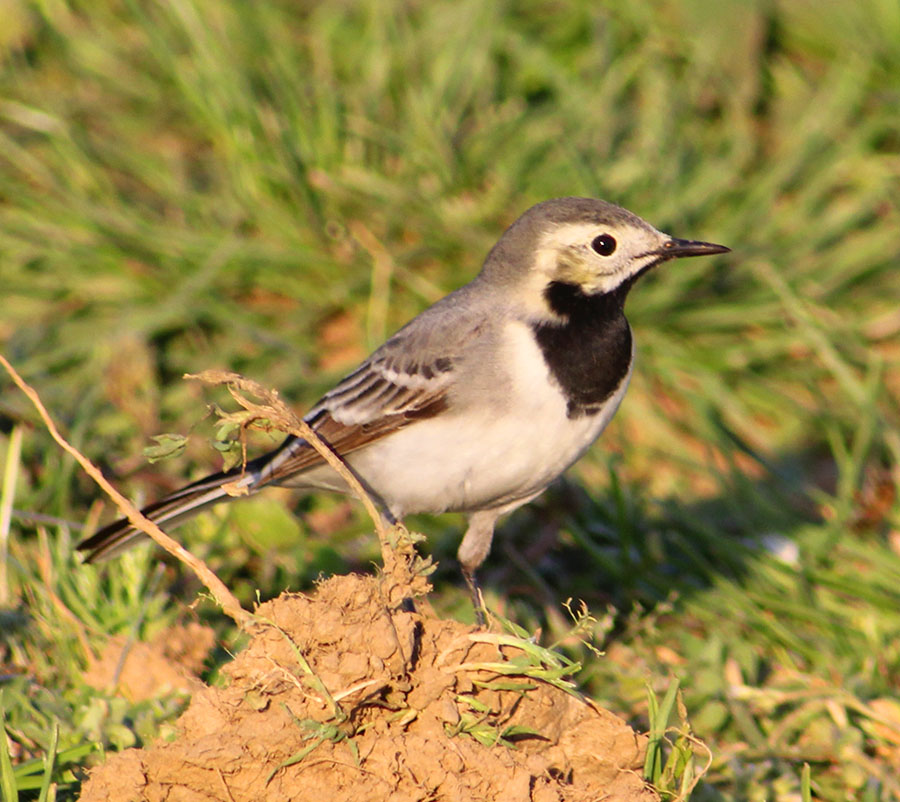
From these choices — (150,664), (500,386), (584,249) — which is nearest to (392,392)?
(500,386)

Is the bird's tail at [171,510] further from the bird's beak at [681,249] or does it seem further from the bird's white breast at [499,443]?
the bird's beak at [681,249]

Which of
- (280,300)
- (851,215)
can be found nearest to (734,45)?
(851,215)

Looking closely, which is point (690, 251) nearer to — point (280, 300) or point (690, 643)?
point (690, 643)

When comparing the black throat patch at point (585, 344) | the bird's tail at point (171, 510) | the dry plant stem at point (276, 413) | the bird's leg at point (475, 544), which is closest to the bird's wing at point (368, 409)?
the bird's tail at point (171, 510)

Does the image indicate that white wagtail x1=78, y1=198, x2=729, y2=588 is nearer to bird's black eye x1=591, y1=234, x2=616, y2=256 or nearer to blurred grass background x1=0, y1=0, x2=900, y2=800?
bird's black eye x1=591, y1=234, x2=616, y2=256

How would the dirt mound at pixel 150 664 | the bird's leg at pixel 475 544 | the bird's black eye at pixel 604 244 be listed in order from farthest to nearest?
the bird's leg at pixel 475 544
the bird's black eye at pixel 604 244
the dirt mound at pixel 150 664

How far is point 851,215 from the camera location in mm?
8078

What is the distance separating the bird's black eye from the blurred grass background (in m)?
1.45

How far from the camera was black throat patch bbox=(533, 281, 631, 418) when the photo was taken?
4738mm

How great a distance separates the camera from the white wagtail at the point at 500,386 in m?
4.72

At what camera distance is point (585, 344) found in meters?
4.81

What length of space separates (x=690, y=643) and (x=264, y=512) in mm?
2080

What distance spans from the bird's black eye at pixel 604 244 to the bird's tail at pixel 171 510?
1.66m

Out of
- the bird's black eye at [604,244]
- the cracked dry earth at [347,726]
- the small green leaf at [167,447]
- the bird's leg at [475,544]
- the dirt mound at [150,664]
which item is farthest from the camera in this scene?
the bird's leg at [475,544]
